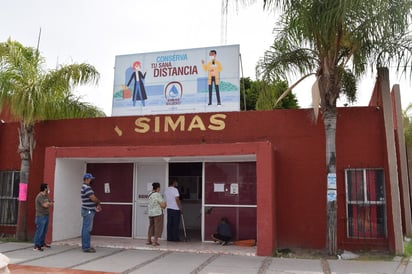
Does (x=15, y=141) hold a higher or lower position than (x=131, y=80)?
lower

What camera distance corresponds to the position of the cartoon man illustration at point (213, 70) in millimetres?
14407

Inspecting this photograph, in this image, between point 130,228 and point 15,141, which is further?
point 15,141

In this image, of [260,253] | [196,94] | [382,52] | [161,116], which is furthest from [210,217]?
[382,52]

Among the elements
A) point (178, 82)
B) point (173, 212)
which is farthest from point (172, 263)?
point (178, 82)

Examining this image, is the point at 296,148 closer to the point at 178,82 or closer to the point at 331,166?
the point at 331,166

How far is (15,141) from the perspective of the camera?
42.1ft

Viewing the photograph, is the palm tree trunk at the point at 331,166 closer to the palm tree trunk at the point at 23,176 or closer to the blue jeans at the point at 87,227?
the blue jeans at the point at 87,227

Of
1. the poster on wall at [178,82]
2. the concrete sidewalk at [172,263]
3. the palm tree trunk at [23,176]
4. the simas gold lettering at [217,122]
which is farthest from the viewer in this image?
the poster on wall at [178,82]

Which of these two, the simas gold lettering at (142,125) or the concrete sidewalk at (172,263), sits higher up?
the simas gold lettering at (142,125)

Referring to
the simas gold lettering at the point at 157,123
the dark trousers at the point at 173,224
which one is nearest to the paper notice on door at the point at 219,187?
the dark trousers at the point at 173,224

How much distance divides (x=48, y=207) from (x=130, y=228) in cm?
250

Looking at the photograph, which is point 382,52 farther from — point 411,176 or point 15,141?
point 15,141

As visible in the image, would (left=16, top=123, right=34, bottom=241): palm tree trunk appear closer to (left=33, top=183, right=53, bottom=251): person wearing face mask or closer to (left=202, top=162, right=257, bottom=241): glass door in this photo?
(left=33, top=183, right=53, bottom=251): person wearing face mask

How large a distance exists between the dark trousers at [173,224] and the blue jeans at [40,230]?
9.90 ft
